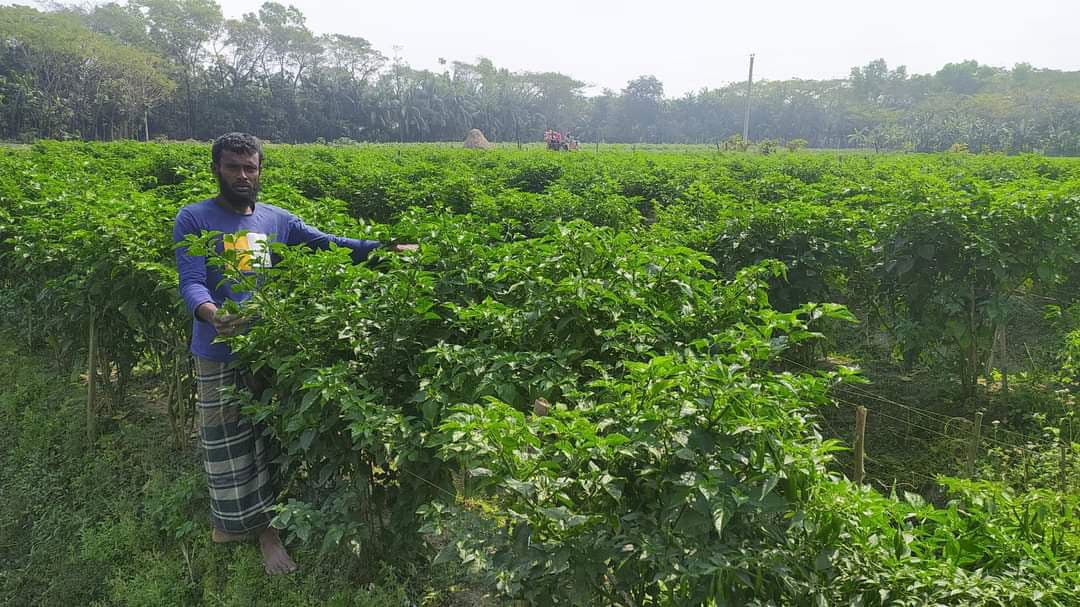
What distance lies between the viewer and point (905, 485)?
3.83 meters

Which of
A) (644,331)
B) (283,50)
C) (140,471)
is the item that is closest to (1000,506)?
(644,331)

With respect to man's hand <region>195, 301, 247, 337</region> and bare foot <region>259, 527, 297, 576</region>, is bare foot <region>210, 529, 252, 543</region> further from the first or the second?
man's hand <region>195, 301, 247, 337</region>

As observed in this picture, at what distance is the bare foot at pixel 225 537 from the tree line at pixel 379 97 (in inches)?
1256

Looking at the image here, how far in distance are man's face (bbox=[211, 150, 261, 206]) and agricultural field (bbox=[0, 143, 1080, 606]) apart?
0.99 feet

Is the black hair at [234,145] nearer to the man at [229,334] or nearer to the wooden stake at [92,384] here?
the man at [229,334]

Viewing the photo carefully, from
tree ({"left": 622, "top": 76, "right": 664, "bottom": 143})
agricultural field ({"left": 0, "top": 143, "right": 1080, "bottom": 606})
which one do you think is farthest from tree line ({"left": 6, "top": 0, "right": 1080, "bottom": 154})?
agricultural field ({"left": 0, "top": 143, "right": 1080, "bottom": 606})

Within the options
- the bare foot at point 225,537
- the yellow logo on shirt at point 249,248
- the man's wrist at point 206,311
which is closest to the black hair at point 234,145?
the yellow logo on shirt at point 249,248

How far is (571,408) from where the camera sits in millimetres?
2316

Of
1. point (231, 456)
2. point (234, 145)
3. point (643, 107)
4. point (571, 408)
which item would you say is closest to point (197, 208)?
point (234, 145)

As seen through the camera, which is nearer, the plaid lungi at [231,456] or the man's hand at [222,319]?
the man's hand at [222,319]

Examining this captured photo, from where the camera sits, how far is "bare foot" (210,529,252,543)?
128 inches

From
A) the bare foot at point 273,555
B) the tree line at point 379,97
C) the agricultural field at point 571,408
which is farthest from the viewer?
the tree line at point 379,97

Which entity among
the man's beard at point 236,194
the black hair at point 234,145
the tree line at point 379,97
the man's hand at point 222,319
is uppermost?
the tree line at point 379,97

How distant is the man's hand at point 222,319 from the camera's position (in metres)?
2.67
